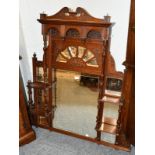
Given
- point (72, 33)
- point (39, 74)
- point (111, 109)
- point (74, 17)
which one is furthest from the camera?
point (39, 74)

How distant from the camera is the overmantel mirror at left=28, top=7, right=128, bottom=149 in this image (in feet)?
5.89

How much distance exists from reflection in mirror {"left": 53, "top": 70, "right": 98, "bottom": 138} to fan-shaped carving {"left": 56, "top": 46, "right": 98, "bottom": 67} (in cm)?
12

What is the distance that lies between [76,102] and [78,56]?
1.64ft

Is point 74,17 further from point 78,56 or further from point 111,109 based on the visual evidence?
point 111,109

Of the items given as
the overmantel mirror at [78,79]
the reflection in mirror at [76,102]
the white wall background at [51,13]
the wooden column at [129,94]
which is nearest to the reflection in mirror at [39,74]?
the overmantel mirror at [78,79]

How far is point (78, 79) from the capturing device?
196cm

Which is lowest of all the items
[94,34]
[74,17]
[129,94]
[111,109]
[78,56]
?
[111,109]

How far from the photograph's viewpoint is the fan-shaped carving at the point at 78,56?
6.16 feet

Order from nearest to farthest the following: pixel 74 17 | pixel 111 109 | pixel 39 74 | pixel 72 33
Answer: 1. pixel 74 17
2. pixel 72 33
3. pixel 111 109
4. pixel 39 74

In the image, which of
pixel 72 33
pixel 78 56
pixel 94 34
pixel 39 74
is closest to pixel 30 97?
pixel 39 74

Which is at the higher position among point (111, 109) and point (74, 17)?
point (74, 17)

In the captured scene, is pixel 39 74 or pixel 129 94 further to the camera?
pixel 39 74

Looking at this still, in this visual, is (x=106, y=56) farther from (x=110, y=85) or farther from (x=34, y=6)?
(x=34, y=6)
